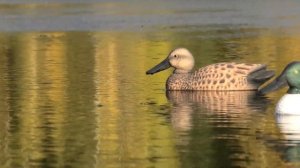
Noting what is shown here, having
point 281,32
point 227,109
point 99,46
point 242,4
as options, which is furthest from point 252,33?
point 227,109

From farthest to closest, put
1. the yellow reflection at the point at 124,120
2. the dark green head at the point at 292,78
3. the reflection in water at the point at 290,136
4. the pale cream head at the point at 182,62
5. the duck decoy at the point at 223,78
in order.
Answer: the pale cream head at the point at 182,62 < the duck decoy at the point at 223,78 < the dark green head at the point at 292,78 < the yellow reflection at the point at 124,120 < the reflection in water at the point at 290,136

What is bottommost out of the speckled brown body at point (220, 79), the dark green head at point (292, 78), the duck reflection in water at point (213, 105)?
the duck reflection in water at point (213, 105)

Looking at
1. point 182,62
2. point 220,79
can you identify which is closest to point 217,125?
point 220,79

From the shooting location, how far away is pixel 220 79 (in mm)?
19562

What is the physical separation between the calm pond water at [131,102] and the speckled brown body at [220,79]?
0.30 m

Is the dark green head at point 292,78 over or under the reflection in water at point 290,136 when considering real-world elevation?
over

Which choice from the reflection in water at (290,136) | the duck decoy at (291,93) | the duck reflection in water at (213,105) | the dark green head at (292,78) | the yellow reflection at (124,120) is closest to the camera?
the reflection in water at (290,136)

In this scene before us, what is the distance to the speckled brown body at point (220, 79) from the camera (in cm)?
1950

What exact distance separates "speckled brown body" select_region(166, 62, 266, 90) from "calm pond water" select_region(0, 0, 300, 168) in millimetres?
299

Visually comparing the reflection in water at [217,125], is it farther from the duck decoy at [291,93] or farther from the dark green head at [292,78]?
the dark green head at [292,78]

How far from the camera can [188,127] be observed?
14891 millimetres

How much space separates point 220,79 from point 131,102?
7.89 ft

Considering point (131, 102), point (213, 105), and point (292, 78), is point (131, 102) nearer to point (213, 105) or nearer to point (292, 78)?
point (213, 105)

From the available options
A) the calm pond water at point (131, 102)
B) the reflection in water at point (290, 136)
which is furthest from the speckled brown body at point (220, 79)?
the reflection in water at point (290, 136)
